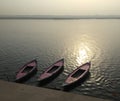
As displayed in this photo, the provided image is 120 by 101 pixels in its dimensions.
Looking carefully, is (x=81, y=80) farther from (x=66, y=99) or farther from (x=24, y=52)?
(x=24, y=52)

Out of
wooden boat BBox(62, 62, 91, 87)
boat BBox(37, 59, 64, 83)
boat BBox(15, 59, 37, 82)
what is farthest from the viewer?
boat BBox(15, 59, 37, 82)

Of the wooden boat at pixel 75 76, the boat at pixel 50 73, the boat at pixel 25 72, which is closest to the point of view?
the wooden boat at pixel 75 76

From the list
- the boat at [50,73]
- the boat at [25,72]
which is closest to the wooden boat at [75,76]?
the boat at [50,73]

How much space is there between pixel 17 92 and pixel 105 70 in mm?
19663

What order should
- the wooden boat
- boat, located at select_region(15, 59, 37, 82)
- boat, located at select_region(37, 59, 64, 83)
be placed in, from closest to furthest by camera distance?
the wooden boat → boat, located at select_region(37, 59, 64, 83) → boat, located at select_region(15, 59, 37, 82)

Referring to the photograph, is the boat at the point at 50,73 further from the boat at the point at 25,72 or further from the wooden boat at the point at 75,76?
the wooden boat at the point at 75,76

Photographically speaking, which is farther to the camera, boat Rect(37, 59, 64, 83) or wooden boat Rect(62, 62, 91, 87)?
boat Rect(37, 59, 64, 83)

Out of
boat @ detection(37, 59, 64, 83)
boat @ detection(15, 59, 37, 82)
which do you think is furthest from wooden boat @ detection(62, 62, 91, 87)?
boat @ detection(15, 59, 37, 82)

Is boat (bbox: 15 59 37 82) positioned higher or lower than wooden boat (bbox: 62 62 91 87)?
lower

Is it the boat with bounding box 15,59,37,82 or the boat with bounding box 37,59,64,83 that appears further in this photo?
the boat with bounding box 15,59,37,82

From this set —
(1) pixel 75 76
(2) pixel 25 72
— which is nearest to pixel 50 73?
(1) pixel 75 76

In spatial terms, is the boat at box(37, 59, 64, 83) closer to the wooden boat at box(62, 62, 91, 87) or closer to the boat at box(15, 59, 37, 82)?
the boat at box(15, 59, 37, 82)

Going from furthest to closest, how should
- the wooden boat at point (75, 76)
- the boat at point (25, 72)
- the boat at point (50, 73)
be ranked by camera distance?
the boat at point (25, 72), the boat at point (50, 73), the wooden boat at point (75, 76)

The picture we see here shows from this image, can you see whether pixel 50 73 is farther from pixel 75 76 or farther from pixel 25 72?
pixel 25 72
